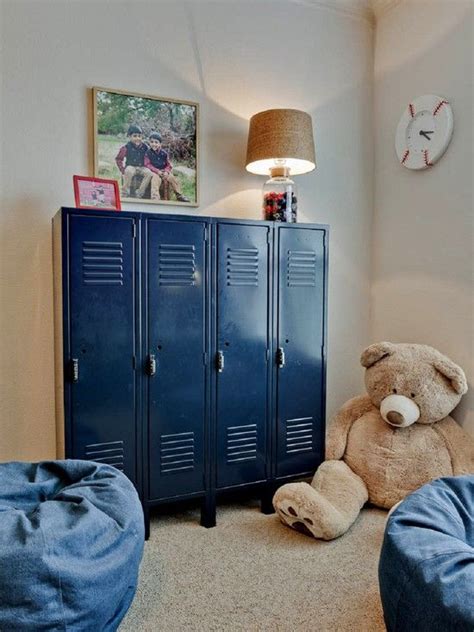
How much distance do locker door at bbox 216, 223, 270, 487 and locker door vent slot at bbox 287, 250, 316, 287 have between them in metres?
0.14

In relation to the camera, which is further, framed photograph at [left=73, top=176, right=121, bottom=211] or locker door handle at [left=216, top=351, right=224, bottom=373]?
locker door handle at [left=216, top=351, right=224, bottom=373]

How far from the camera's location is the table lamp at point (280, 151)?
2.66 meters

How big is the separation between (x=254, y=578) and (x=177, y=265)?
135 centimetres

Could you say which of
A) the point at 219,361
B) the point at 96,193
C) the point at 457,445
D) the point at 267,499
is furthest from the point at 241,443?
the point at 96,193

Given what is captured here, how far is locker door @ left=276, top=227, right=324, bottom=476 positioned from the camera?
267cm

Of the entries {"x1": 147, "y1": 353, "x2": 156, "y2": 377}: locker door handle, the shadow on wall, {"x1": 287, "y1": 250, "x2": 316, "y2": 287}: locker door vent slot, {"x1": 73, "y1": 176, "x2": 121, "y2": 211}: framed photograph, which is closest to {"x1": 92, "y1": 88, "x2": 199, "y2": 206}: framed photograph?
{"x1": 73, "y1": 176, "x2": 121, "y2": 211}: framed photograph

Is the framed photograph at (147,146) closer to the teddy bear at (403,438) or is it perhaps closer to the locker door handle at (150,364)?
the locker door handle at (150,364)

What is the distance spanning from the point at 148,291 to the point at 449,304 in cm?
162

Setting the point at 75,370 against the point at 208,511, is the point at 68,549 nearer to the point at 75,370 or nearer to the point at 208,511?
the point at 75,370

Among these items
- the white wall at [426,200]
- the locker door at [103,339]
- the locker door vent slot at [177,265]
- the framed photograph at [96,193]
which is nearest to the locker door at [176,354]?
the locker door vent slot at [177,265]

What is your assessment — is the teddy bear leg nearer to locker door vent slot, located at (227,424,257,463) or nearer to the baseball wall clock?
locker door vent slot, located at (227,424,257,463)

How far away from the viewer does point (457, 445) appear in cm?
265

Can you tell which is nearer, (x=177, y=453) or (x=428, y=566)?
(x=428, y=566)

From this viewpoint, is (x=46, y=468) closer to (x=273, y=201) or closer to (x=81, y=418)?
(x=81, y=418)
